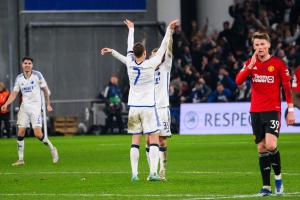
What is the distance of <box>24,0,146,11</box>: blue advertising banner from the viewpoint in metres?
48.4

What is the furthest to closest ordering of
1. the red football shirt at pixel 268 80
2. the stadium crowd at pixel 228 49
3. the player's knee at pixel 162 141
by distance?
1. the stadium crowd at pixel 228 49
2. the player's knee at pixel 162 141
3. the red football shirt at pixel 268 80

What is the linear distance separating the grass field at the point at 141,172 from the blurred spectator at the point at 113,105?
10.5 metres

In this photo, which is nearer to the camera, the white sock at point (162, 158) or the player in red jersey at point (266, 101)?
the player in red jersey at point (266, 101)

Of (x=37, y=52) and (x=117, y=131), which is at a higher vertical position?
(x=37, y=52)

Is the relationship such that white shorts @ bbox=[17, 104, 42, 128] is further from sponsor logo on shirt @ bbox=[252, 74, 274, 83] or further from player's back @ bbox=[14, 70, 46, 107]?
sponsor logo on shirt @ bbox=[252, 74, 274, 83]

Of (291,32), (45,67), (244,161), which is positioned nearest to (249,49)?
(291,32)

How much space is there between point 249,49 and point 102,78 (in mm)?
9069

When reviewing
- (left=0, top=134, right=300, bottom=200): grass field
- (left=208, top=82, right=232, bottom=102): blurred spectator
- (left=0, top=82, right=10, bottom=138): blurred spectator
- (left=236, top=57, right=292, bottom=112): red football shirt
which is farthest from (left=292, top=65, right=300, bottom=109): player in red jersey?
(left=236, top=57, right=292, bottom=112): red football shirt

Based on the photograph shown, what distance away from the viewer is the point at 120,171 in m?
22.5

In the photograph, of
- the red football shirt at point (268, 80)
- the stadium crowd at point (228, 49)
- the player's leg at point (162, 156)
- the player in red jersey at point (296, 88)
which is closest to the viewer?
the red football shirt at point (268, 80)

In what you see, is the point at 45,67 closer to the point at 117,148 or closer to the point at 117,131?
the point at 117,131

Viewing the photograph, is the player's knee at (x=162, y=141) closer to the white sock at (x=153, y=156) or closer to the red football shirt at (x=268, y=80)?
the white sock at (x=153, y=156)

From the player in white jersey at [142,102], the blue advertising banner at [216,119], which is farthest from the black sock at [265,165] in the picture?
the blue advertising banner at [216,119]

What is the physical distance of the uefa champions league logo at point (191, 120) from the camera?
40.9 metres
